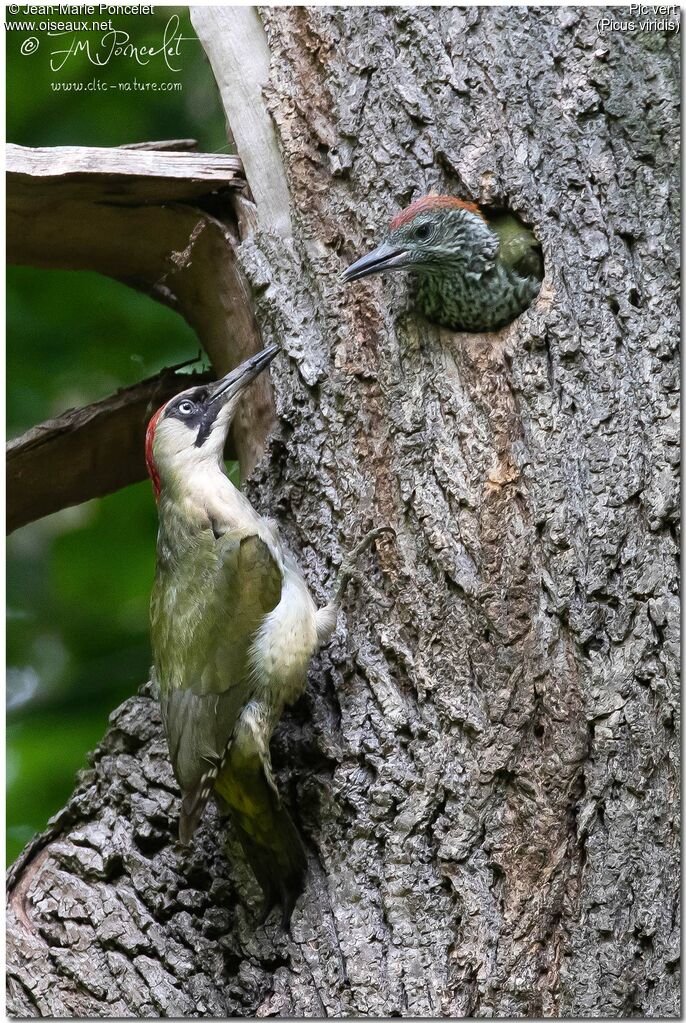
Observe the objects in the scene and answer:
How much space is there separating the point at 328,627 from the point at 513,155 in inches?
49.7

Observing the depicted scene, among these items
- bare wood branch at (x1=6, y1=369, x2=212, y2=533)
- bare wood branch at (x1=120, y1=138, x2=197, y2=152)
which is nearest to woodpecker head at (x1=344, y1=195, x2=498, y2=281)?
bare wood branch at (x1=120, y1=138, x2=197, y2=152)

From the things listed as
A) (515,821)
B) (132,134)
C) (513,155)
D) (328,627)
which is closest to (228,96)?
(132,134)

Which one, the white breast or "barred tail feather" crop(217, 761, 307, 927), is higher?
the white breast

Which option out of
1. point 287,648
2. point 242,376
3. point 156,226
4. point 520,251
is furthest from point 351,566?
point 156,226

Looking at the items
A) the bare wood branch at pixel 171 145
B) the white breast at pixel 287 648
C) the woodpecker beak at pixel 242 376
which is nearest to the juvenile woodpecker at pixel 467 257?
the woodpecker beak at pixel 242 376

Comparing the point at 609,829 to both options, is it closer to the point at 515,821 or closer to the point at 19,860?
the point at 515,821

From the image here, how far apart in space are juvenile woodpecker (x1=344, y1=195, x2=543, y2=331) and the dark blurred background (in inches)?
42.7

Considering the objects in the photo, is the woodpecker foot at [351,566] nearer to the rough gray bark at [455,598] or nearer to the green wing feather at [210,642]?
the rough gray bark at [455,598]

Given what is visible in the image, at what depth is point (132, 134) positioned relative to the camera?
3178mm

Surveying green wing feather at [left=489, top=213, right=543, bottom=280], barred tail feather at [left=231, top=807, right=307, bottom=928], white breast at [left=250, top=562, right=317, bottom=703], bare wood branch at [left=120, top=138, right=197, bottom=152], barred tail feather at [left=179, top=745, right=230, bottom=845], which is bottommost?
barred tail feather at [left=231, top=807, right=307, bottom=928]

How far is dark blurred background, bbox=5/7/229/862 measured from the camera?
→ 326 centimetres

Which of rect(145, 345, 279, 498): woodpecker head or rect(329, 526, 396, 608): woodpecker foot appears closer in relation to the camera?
rect(329, 526, 396, 608): woodpecker foot

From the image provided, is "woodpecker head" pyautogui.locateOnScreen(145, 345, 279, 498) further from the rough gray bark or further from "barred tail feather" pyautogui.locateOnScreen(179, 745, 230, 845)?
"barred tail feather" pyautogui.locateOnScreen(179, 745, 230, 845)

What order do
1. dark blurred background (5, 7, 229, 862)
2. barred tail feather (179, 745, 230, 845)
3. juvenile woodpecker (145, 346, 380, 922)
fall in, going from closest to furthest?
barred tail feather (179, 745, 230, 845) < juvenile woodpecker (145, 346, 380, 922) < dark blurred background (5, 7, 229, 862)
